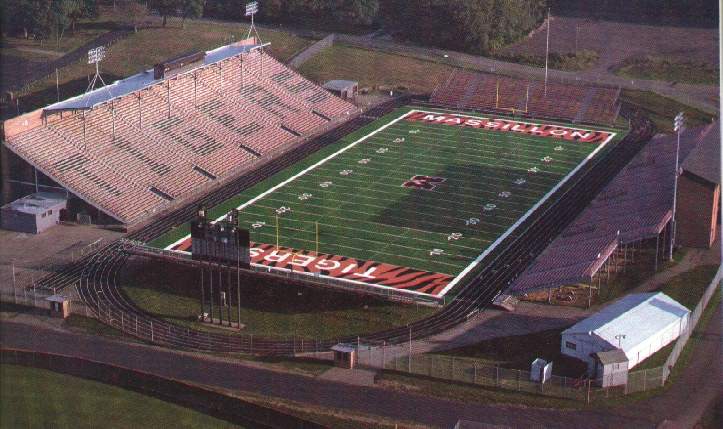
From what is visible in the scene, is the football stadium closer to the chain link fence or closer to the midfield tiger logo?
the midfield tiger logo

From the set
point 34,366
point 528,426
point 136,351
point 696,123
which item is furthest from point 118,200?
point 696,123

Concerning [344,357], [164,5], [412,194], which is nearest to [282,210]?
[412,194]

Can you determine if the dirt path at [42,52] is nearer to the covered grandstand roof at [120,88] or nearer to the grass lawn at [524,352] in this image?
the covered grandstand roof at [120,88]

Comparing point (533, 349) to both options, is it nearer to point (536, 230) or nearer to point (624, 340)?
point (624, 340)

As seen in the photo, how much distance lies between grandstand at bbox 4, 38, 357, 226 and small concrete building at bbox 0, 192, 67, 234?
0.60 metres

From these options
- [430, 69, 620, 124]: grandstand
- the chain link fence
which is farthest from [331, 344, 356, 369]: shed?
[430, 69, 620, 124]: grandstand

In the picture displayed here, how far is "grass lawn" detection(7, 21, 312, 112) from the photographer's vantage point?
40.3 metres

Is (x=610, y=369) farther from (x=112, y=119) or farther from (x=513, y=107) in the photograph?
(x=513, y=107)

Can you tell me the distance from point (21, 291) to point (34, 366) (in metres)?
5.51

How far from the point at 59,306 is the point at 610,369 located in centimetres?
1103

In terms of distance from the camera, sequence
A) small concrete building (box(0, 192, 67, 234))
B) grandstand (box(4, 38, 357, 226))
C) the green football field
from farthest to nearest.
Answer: grandstand (box(4, 38, 357, 226)) < small concrete building (box(0, 192, 67, 234)) < the green football field

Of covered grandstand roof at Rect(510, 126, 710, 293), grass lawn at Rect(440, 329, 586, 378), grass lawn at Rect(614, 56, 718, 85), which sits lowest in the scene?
grass lawn at Rect(440, 329, 586, 378)

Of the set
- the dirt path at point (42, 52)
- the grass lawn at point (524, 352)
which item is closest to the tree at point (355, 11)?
the dirt path at point (42, 52)

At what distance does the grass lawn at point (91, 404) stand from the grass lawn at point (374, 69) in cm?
2533
